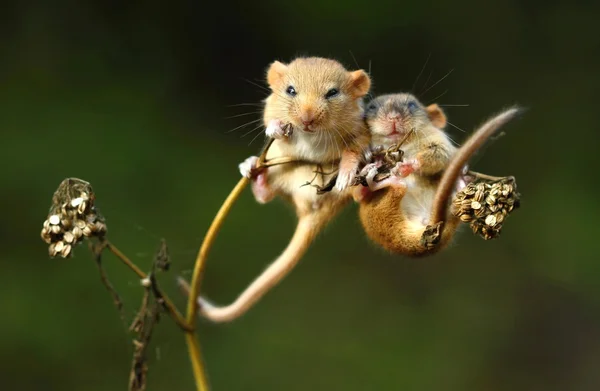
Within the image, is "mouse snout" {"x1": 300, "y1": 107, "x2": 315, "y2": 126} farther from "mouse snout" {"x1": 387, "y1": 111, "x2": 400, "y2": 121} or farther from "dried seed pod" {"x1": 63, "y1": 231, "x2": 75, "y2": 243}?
"dried seed pod" {"x1": 63, "y1": 231, "x2": 75, "y2": 243}

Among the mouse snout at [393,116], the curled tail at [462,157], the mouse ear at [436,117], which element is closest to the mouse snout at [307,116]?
the mouse snout at [393,116]

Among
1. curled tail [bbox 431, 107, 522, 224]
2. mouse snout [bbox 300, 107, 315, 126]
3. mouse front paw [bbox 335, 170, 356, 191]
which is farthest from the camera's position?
mouse snout [bbox 300, 107, 315, 126]

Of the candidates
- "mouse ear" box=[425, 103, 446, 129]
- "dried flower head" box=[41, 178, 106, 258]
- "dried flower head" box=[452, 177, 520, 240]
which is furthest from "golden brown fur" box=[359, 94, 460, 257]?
"dried flower head" box=[41, 178, 106, 258]

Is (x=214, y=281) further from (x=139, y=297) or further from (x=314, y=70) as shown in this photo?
(x=314, y=70)

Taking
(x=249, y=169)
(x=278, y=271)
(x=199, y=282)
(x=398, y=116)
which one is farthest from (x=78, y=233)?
(x=398, y=116)

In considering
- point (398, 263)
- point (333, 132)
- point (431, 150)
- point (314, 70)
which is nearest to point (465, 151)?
point (431, 150)

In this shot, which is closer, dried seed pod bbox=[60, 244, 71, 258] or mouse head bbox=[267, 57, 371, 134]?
dried seed pod bbox=[60, 244, 71, 258]
